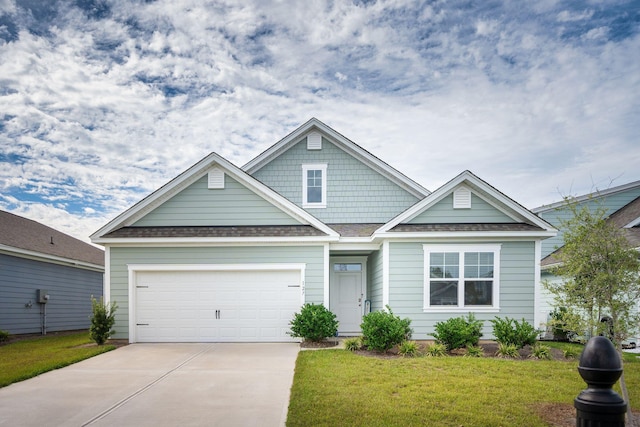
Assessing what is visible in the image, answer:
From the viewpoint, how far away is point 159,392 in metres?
8.49

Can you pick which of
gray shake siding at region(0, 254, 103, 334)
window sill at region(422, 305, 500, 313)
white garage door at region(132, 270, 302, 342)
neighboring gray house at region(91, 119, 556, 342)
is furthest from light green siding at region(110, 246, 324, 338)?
gray shake siding at region(0, 254, 103, 334)

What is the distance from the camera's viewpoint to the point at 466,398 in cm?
776

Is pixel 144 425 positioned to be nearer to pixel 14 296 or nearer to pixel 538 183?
pixel 14 296

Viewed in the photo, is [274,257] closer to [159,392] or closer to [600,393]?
[159,392]

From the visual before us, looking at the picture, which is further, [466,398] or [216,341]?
[216,341]

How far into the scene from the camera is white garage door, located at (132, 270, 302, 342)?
14602 mm

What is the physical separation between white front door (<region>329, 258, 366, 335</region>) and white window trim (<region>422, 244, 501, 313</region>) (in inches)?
142

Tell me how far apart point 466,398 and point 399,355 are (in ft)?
13.7

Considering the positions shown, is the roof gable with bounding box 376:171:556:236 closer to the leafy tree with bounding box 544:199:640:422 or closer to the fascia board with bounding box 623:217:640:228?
the fascia board with bounding box 623:217:640:228

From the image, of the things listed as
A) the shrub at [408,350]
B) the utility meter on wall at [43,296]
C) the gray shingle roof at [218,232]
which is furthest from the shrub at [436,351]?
the utility meter on wall at [43,296]

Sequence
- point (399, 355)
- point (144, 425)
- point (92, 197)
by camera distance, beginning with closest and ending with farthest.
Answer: point (144, 425) < point (399, 355) < point (92, 197)

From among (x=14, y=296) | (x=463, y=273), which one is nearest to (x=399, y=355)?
(x=463, y=273)

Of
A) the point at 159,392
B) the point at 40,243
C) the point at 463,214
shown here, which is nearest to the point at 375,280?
the point at 463,214

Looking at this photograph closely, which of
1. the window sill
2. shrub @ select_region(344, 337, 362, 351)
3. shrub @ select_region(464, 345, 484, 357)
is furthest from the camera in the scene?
the window sill
